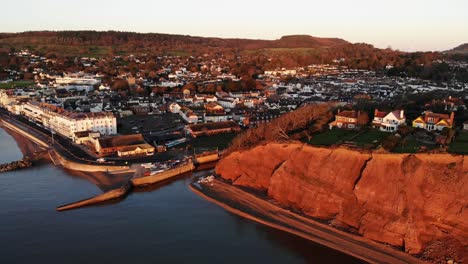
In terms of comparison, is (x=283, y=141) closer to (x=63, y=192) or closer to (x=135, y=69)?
(x=63, y=192)

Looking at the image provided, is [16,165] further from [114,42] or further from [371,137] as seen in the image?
[114,42]

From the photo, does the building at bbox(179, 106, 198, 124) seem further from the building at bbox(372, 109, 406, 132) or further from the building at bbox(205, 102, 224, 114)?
the building at bbox(372, 109, 406, 132)

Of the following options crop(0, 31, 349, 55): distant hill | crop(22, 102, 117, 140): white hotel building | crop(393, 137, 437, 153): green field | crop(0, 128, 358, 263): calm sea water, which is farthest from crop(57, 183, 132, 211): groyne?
crop(0, 31, 349, 55): distant hill

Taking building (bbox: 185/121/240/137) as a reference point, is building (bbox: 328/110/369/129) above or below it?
above

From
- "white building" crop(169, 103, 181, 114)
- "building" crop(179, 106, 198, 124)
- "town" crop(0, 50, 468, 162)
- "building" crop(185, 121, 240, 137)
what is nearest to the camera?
"town" crop(0, 50, 468, 162)

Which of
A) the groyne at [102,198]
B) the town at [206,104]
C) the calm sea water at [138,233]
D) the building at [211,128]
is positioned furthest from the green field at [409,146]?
the building at [211,128]
